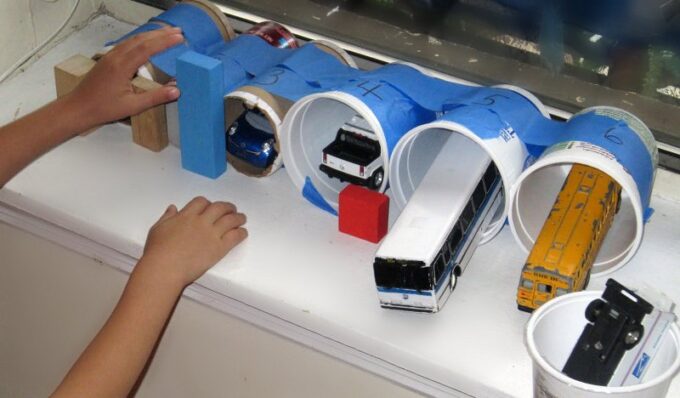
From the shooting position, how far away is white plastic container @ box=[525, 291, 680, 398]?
0.74m

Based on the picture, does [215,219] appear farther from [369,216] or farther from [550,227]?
[550,227]

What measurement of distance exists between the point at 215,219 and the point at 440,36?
0.42 meters

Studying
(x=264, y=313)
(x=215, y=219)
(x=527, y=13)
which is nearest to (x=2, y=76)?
(x=215, y=219)

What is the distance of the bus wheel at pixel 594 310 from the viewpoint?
78 cm

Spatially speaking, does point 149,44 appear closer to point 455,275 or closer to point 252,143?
point 252,143

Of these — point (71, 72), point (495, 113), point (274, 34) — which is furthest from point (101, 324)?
point (495, 113)

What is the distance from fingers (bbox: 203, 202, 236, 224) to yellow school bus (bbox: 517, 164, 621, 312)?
12.3 inches

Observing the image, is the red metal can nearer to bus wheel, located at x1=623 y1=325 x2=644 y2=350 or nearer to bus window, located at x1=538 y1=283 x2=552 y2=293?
bus window, located at x1=538 y1=283 x2=552 y2=293

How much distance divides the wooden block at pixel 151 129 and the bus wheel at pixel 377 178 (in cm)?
27

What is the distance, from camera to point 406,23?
1.25 metres

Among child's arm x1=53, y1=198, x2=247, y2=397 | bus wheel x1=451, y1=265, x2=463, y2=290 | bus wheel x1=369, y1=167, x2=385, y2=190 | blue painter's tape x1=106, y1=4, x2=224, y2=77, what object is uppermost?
blue painter's tape x1=106, y1=4, x2=224, y2=77

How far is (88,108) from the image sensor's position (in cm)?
106

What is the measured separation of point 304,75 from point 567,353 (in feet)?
1.34

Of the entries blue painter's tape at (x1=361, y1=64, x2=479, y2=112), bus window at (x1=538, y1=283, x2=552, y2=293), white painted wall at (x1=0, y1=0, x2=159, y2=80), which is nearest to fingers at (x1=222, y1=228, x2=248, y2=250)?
blue painter's tape at (x1=361, y1=64, x2=479, y2=112)
